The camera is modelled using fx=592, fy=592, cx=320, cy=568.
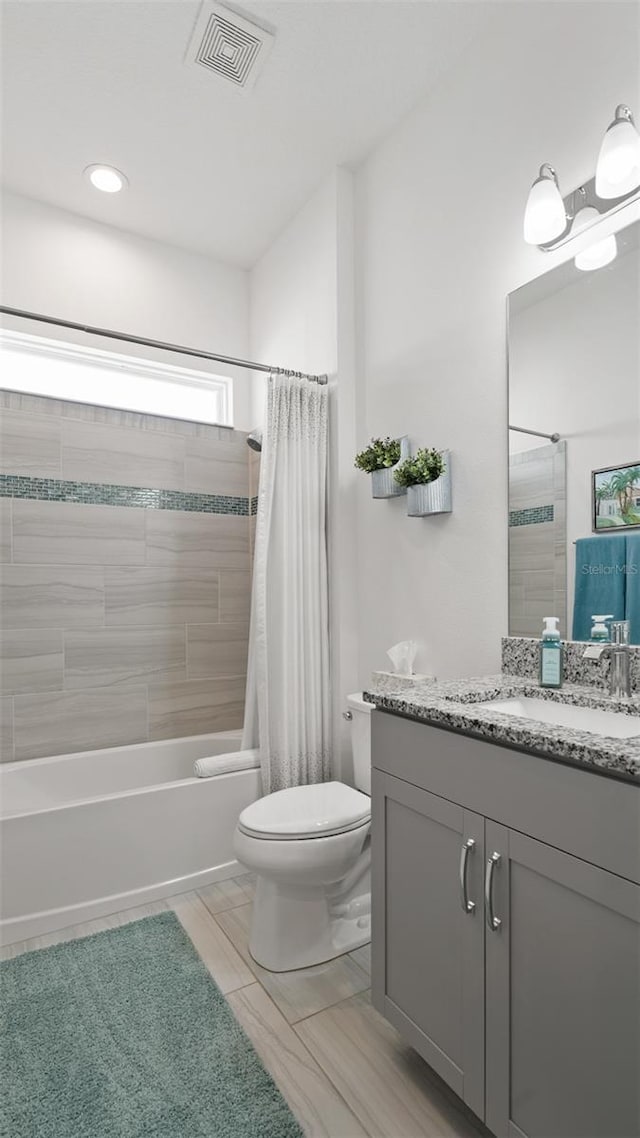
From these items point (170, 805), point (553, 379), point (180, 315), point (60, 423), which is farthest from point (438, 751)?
point (180, 315)

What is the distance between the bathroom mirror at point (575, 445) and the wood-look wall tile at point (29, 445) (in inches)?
75.9

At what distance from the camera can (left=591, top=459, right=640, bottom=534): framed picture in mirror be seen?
1.44m

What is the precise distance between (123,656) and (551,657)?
194cm

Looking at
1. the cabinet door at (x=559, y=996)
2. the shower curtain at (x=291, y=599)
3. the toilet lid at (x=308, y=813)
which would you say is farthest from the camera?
the shower curtain at (x=291, y=599)

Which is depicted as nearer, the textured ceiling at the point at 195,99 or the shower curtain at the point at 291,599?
the textured ceiling at the point at 195,99

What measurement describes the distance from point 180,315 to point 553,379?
2.09m

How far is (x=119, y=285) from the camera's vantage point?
9.36 feet

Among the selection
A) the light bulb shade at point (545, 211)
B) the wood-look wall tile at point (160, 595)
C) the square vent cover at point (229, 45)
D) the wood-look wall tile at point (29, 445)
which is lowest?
the wood-look wall tile at point (160, 595)

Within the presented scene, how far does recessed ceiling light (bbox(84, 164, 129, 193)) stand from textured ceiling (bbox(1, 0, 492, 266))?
3cm

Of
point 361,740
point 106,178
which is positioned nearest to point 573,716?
point 361,740

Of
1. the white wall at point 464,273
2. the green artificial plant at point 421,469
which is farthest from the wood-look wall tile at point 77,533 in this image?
the green artificial plant at point 421,469

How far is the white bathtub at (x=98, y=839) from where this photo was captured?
1943 mm

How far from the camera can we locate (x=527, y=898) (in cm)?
103

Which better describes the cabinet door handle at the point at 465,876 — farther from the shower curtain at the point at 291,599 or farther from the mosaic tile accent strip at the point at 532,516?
the shower curtain at the point at 291,599
